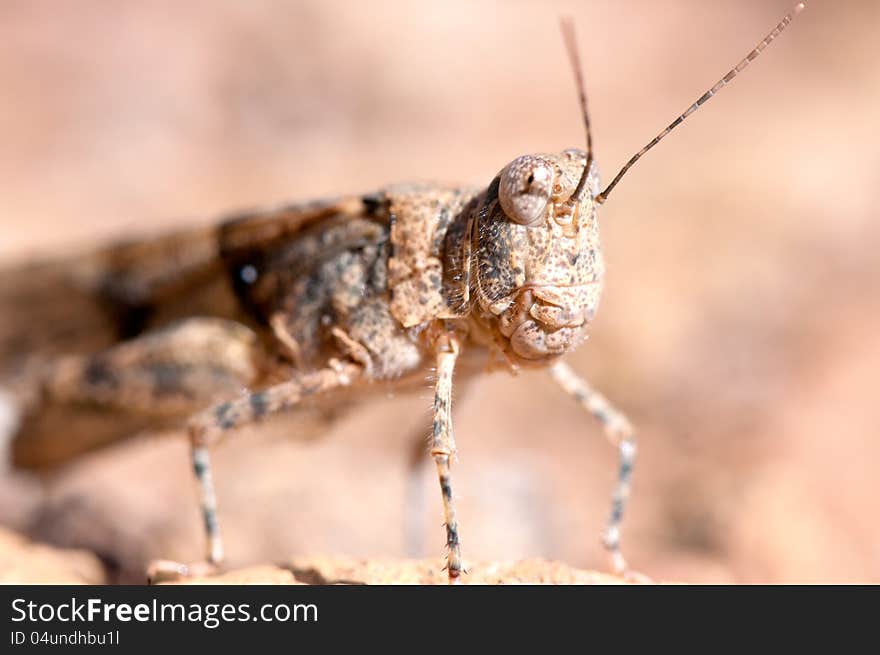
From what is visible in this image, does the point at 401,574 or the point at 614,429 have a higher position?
the point at 614,429

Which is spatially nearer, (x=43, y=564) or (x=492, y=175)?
(x=43, y=564)

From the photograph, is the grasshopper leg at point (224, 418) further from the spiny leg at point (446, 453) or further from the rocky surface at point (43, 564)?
the rocky surface at point (43, 564)

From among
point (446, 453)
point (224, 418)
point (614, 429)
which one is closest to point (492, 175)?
point (614, 429)

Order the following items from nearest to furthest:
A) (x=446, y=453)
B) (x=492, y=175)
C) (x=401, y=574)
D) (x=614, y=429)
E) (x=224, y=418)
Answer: (x=446, y=453), (x=401, y=574), (x=224, y=418), (x=614, y=429), (x=492, y=175)

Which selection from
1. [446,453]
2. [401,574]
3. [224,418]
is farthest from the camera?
[224,418]

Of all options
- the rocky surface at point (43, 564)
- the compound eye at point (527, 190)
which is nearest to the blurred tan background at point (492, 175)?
the rocky surface at point (43, 564)

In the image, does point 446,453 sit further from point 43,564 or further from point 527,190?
point 43,564

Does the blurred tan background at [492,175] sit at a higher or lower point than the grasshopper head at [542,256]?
higher
